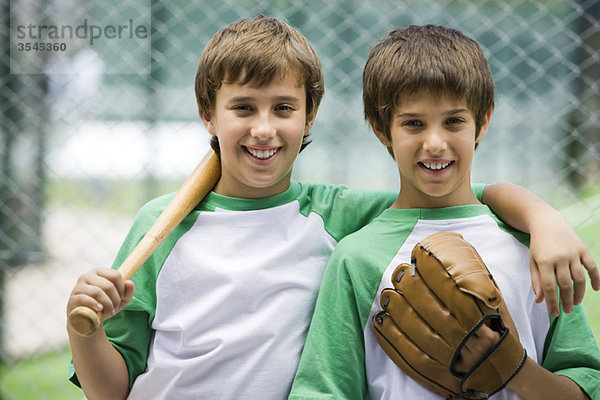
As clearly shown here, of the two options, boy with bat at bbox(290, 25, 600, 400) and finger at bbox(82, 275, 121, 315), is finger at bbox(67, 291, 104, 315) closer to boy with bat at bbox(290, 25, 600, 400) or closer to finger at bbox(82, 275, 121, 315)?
finger at bbox(82, 275, 121, 315)

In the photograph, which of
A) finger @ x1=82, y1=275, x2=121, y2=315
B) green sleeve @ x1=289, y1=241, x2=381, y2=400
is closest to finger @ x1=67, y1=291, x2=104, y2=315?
finger @ x1=82, y1=275, x2=121, y2=315

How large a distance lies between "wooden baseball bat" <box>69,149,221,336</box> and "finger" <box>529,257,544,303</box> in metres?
0.53

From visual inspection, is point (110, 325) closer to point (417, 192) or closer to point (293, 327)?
point (293, 327)

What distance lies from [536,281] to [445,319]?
139mm

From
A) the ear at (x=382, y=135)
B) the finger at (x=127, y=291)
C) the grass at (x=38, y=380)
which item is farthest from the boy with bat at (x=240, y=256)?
the grass at (x=38, y=380)

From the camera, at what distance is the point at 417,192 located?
1012 millimetres

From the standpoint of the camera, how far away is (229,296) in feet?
3.20

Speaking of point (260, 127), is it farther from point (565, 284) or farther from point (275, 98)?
point (565, 284)

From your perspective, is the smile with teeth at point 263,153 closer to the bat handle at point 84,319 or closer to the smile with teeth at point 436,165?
the smile with teeth at point 436,165

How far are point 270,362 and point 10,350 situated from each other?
1890 millimetres

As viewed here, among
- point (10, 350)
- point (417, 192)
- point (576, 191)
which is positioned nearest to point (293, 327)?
point (417, 192)

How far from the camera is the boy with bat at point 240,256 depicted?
958 millimetres

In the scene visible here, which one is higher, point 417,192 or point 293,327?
point 417,192

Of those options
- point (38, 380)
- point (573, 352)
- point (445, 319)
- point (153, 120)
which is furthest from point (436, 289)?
point (38, 380)
